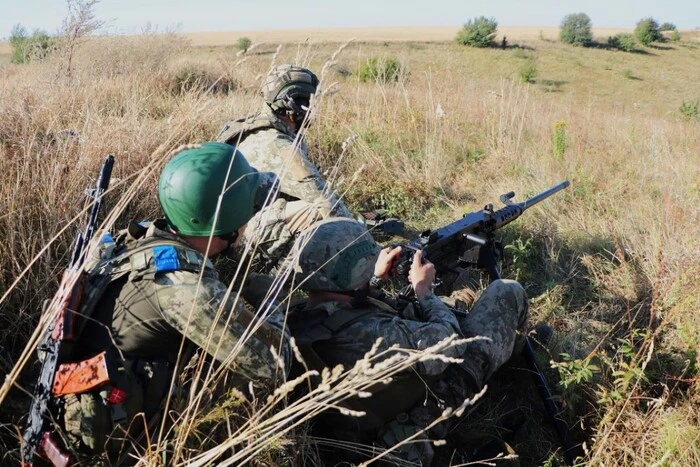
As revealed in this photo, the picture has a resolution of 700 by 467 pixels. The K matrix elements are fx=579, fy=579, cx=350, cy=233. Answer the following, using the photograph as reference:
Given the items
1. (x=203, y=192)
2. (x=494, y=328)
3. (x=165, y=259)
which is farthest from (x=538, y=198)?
(x=165, y=259)

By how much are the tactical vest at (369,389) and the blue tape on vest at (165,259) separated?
69 cm

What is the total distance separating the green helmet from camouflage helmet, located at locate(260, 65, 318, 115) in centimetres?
209

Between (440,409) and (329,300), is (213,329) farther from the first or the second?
(440,409)

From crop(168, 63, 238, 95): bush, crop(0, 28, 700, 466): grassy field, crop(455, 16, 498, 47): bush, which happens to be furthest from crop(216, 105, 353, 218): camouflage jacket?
crop(455, 16, 498, 47): bush

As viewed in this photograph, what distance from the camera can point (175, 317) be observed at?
7.02 feet

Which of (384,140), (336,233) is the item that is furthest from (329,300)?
(384,140)

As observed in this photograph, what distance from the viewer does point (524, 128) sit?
791cm

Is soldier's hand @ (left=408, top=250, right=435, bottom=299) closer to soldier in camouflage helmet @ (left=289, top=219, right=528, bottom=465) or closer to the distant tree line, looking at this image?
soldier in camouflage helmet @ (left=289, top=219, right=528, bottom=465)

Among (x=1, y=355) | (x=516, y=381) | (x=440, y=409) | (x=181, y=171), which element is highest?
(x=181, y=171)

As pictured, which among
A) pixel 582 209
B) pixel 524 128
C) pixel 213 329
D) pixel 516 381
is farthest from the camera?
A: pixel 524 128

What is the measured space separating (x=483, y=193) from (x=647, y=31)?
50.7 m

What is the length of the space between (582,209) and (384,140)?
8.32 ft

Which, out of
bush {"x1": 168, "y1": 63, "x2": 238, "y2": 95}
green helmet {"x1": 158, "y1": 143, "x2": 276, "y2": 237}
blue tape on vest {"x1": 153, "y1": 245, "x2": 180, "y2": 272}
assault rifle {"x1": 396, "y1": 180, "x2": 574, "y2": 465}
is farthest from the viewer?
bush {"x1": 168, "y1": 63, "x2": 238, "y2": 95}

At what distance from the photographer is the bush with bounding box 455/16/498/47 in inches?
1682
